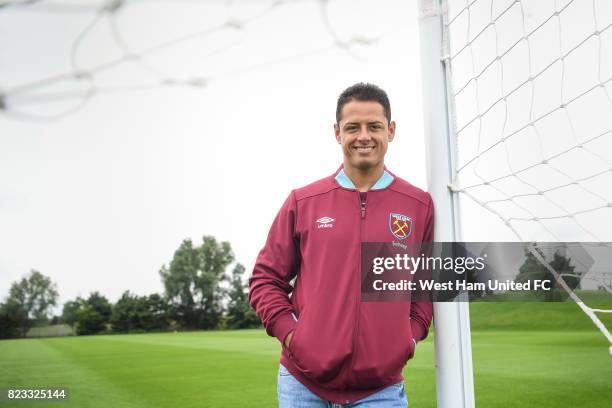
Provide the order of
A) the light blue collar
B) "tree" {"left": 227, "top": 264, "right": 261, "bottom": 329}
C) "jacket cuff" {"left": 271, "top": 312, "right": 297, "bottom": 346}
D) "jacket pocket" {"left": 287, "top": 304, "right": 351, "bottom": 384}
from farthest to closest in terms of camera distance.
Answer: "tree" {"left": 227, "top": 264, "right": 261, "bottom": 329} → the light blue collar → "jacket cuff" {"left": 271, "top": 312, "right": 297, "bottom": 346} → "jacket pocket" {"left": 287, "top": 304, "right": 351, "bottom": 384}

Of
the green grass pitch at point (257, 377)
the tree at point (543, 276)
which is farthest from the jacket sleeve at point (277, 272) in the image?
the green grass pitch at point (257, 377)

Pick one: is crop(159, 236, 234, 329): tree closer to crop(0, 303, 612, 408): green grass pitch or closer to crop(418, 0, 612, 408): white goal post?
crop(0, 303, 612, 408): green grass pitch

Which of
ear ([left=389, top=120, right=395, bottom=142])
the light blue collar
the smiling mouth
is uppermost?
ear ([left=389, top=120, right=395, bottom=142])

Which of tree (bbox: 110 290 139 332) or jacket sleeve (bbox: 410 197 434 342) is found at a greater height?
jacket sleeve (bbox: 410 197 434 342)

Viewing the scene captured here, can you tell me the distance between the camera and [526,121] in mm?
1951

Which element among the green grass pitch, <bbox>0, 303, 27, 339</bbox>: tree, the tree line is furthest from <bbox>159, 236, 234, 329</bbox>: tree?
the green grass pitch

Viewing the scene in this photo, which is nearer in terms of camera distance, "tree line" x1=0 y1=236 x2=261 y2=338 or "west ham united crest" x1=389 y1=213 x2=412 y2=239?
"west ham united crest" x1=389 y1=213 x2=412 y2=239

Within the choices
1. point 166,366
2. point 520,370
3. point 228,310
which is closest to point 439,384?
point 520,370

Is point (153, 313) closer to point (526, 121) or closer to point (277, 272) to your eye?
point (277, 272)

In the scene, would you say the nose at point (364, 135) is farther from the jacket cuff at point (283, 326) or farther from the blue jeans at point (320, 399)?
the blue jeans at point (320, 399)

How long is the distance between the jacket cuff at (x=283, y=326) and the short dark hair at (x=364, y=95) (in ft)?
2.28

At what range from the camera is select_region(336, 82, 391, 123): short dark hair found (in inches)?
73.2

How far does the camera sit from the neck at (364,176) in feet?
6.20

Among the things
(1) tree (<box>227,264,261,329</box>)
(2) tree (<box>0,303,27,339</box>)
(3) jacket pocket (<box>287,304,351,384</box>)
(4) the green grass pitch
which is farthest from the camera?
(1) tree (<box>227,264,261,329</box>)
